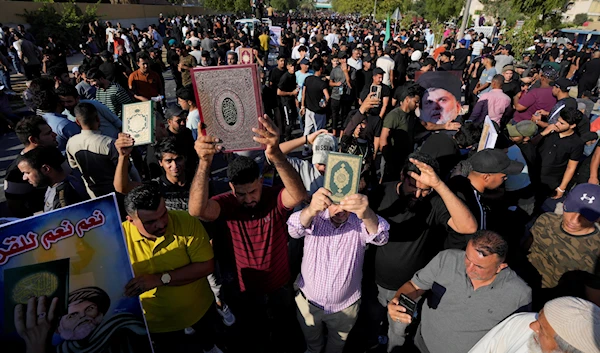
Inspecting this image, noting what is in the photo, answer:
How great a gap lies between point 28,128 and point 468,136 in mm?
5457

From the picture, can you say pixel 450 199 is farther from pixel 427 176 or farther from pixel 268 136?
pixel 268 136

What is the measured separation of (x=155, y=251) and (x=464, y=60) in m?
12.0

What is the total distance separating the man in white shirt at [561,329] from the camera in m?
1.60

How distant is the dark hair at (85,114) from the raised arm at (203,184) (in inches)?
81.5

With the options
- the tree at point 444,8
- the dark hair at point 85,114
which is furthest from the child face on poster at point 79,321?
the tree at point 444,8

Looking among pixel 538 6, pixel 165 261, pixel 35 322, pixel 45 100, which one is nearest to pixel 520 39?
pixel 538 6

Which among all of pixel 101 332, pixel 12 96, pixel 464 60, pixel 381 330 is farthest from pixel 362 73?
pixel 12 96

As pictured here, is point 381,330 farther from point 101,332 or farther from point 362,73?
point 362,73

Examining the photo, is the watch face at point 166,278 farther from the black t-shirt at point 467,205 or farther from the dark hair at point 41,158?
the black t-shirt at point 467,205

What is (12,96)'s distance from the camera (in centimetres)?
1119

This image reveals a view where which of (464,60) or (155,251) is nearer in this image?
(155,251)

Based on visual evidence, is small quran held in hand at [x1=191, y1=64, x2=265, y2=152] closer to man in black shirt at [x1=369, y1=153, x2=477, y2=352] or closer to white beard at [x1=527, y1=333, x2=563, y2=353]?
man in black shirt at [x1=369, y1=153, x2=477, y2=352]

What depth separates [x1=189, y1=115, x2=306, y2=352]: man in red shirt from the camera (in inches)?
93.0

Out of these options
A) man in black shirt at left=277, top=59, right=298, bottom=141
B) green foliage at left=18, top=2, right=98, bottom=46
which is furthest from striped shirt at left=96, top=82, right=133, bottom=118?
green foliage at left=18, top=2, right=98, bottom=46
